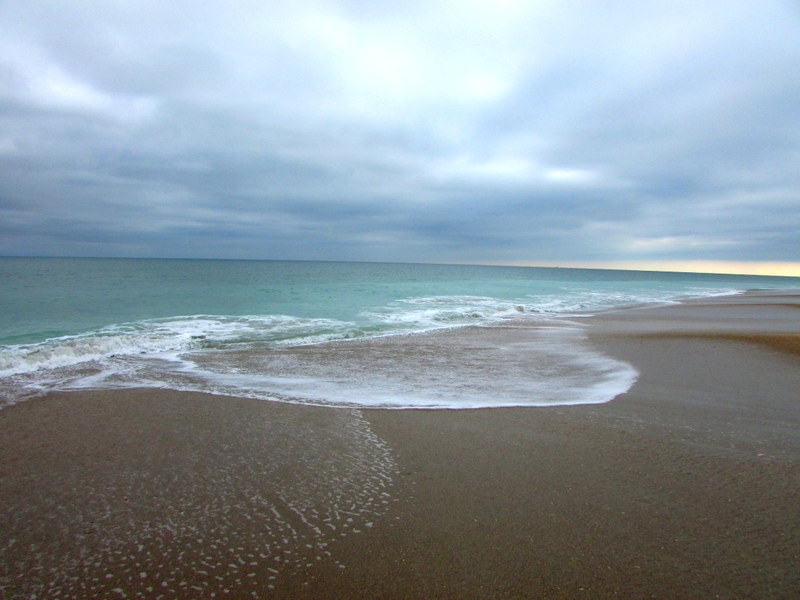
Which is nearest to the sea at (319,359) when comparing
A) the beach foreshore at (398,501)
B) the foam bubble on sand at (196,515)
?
the beach foreshore at (398,501)

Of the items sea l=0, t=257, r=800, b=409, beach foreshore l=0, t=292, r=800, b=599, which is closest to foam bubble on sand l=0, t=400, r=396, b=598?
beach foreshore l=0, t=292, r=800, b=599

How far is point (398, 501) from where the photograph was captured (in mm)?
3871

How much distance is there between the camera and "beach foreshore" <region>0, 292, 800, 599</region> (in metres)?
2.89

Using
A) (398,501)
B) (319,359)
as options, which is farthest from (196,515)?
(319,359)

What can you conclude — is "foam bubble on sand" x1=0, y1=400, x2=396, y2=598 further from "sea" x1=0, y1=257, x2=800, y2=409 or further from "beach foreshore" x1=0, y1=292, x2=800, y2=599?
"sea" x1=0, y1=257, x2=800, y2=409

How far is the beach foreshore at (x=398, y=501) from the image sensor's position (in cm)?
289

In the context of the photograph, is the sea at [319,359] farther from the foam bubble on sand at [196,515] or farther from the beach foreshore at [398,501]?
the foam bubble on sand at [196,515]

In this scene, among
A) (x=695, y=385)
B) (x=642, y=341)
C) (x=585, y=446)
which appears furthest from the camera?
(x=642, y=341)

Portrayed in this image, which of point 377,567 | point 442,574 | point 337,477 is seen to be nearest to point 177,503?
point 337,477

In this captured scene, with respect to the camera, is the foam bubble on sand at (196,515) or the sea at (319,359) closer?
the foam bubble on sand at (196,515)

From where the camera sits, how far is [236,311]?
2266 cm

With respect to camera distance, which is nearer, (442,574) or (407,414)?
(442,574)

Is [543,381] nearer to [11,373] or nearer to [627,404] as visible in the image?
[627,404]

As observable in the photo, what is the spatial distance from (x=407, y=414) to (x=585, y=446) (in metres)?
2.45
